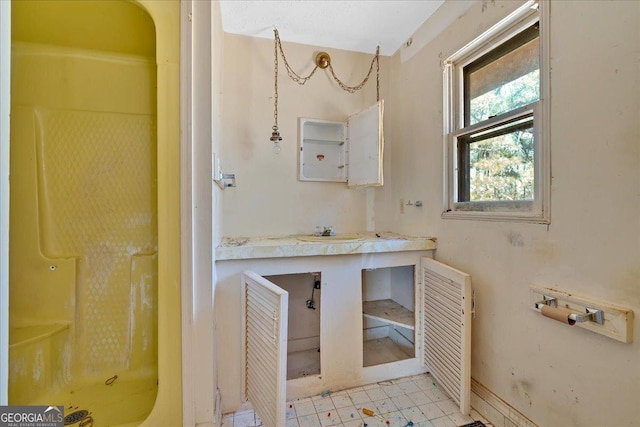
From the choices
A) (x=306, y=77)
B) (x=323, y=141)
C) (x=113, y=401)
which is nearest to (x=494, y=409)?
(x=113, y=401)

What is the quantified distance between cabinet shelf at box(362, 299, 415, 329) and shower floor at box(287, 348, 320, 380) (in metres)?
0.47

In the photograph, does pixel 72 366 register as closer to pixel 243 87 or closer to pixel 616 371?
pixel 243 87

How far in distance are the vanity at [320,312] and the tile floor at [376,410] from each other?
0.19 feet

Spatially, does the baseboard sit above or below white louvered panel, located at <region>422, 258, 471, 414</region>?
below

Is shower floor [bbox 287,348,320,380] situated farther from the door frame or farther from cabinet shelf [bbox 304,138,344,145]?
cabinet shelf [bbox 304,138,344,145]

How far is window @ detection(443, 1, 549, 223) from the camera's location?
45.8 inches

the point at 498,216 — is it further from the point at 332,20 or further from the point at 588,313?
the point at 332,20

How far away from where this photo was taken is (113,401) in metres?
1.27

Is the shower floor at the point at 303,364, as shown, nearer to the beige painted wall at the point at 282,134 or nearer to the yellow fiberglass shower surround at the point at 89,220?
the yellow fiberglass shower surround at the point at 89,220

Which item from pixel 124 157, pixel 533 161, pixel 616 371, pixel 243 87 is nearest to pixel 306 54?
pixel 243 87

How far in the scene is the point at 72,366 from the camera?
53.1 inches

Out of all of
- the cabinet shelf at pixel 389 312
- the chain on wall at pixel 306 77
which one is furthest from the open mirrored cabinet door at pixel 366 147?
the cabinet shelf at pixel 389 312

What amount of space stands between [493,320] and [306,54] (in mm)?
2192

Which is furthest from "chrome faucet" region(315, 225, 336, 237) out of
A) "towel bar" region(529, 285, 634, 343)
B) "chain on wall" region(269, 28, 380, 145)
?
"towel bar" region(529, 285, 634, 343)
